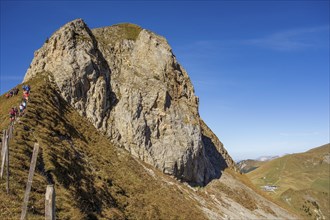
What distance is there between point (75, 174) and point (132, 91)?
98.7 ft

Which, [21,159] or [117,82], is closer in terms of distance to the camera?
[21,159]

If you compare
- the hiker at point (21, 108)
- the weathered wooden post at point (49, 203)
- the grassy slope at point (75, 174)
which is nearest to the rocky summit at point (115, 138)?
the grassy slope at point (75, 174)

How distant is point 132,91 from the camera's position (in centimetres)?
5625

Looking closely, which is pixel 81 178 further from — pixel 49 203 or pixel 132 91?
pixel 132 91

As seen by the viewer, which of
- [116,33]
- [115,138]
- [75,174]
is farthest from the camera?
[116,33]

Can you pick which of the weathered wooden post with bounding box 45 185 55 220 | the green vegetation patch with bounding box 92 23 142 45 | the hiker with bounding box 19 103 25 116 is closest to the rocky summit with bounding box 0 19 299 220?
the green vegetation patch with bounding box 92 23 142 45

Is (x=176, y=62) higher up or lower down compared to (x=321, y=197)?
higher up

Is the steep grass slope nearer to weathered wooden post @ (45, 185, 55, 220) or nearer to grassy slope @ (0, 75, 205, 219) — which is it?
grassy slope @ (0, 75, 205, 219)

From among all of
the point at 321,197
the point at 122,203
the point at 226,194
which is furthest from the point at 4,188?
the point at 321,197

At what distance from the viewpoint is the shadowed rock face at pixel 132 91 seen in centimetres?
5031

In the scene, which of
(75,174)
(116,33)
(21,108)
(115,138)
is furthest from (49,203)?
A: (116,33)

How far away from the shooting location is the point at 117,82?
57.9 meters

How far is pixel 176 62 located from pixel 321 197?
16892 centimetres

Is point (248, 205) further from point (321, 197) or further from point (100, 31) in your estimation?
point (321, 197)
